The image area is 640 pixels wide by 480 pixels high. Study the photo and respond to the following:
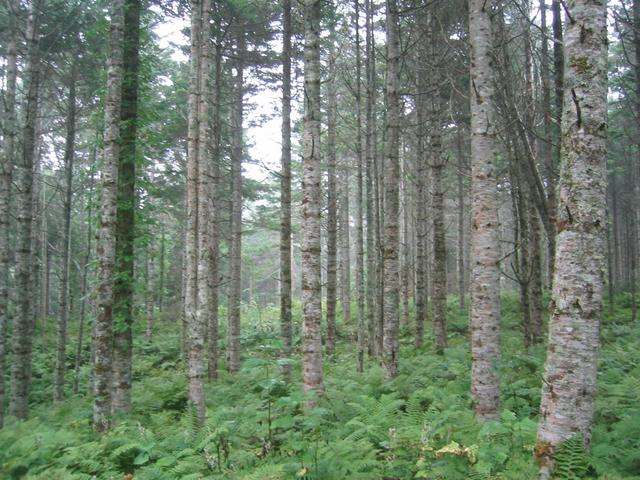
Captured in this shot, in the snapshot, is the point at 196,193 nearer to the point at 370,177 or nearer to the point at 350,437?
the point at 350,437

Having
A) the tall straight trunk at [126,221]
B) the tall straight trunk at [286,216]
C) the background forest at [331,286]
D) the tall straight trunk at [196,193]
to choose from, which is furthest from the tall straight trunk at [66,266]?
the tall straight trunk at [286,216]

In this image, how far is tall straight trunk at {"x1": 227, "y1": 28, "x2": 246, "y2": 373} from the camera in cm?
1392

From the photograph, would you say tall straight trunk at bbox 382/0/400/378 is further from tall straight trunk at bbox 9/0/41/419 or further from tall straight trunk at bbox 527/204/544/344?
tall straight trunk at bbox 9/0/41/419

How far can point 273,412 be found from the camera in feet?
22.0

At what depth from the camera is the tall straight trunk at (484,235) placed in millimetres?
5746

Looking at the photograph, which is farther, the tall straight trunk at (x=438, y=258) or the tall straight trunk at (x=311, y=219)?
the tall straight trunk at (x=438, y=258)

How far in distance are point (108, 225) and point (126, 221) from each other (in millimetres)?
1004

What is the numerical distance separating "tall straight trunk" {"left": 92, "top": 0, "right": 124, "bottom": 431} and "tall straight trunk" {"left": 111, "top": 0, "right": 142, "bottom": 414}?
0.40 meters

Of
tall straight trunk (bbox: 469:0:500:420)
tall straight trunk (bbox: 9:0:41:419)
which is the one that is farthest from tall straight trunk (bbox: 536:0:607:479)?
tall straight trunk (bbox: 9:0:41:419)

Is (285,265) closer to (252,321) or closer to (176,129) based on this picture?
(176,129)

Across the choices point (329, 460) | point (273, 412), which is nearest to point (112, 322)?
point (273, 412)

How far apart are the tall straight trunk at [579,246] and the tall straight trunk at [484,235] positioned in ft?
Answer: 7.01

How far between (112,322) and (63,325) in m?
4.71

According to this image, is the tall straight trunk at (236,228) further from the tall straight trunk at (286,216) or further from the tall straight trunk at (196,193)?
the tall straight trunk at (196,193)
